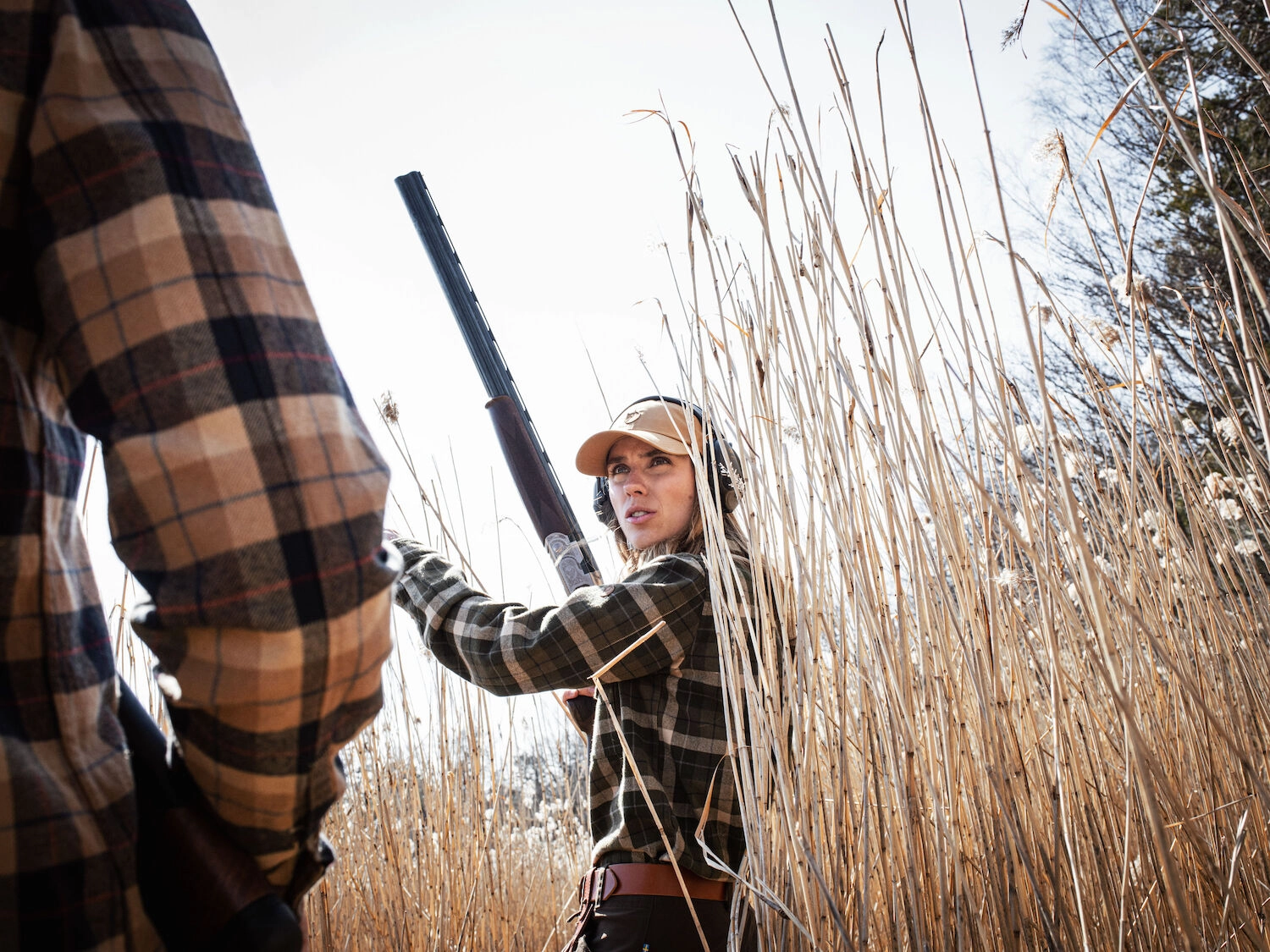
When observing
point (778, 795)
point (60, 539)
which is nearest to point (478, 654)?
point (778, 795)

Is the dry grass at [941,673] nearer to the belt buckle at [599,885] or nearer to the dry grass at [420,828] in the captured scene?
the belt buckle at [599,885]

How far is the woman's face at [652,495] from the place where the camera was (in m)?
1.35

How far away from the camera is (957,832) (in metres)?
0.78

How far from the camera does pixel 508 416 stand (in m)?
1.87

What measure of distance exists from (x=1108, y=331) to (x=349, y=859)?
1.65 meters

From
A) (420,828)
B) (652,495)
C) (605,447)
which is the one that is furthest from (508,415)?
(420,828)

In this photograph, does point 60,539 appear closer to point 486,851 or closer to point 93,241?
point 93,241

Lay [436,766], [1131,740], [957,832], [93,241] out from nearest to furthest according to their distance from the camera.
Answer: [93,241] < [1131,740] < [957,832] < [436,766]

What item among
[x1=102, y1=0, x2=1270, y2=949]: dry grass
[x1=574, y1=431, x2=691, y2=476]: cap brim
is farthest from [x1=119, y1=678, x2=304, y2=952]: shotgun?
[x1=574, y1=431, x2=691, y2=476]: cap brim

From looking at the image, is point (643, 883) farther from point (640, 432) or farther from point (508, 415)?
point (508, 415)

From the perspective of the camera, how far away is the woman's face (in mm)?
1353

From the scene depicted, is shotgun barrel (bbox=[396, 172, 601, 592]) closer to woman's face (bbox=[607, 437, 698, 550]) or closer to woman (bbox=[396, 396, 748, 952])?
woman's face (bbox=[607, 437, 698, 550])

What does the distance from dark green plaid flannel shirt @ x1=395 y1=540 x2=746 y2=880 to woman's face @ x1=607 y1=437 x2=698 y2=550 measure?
201mm

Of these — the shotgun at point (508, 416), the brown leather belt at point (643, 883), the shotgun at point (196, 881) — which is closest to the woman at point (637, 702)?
the brown leather belt at point (643, 883)
